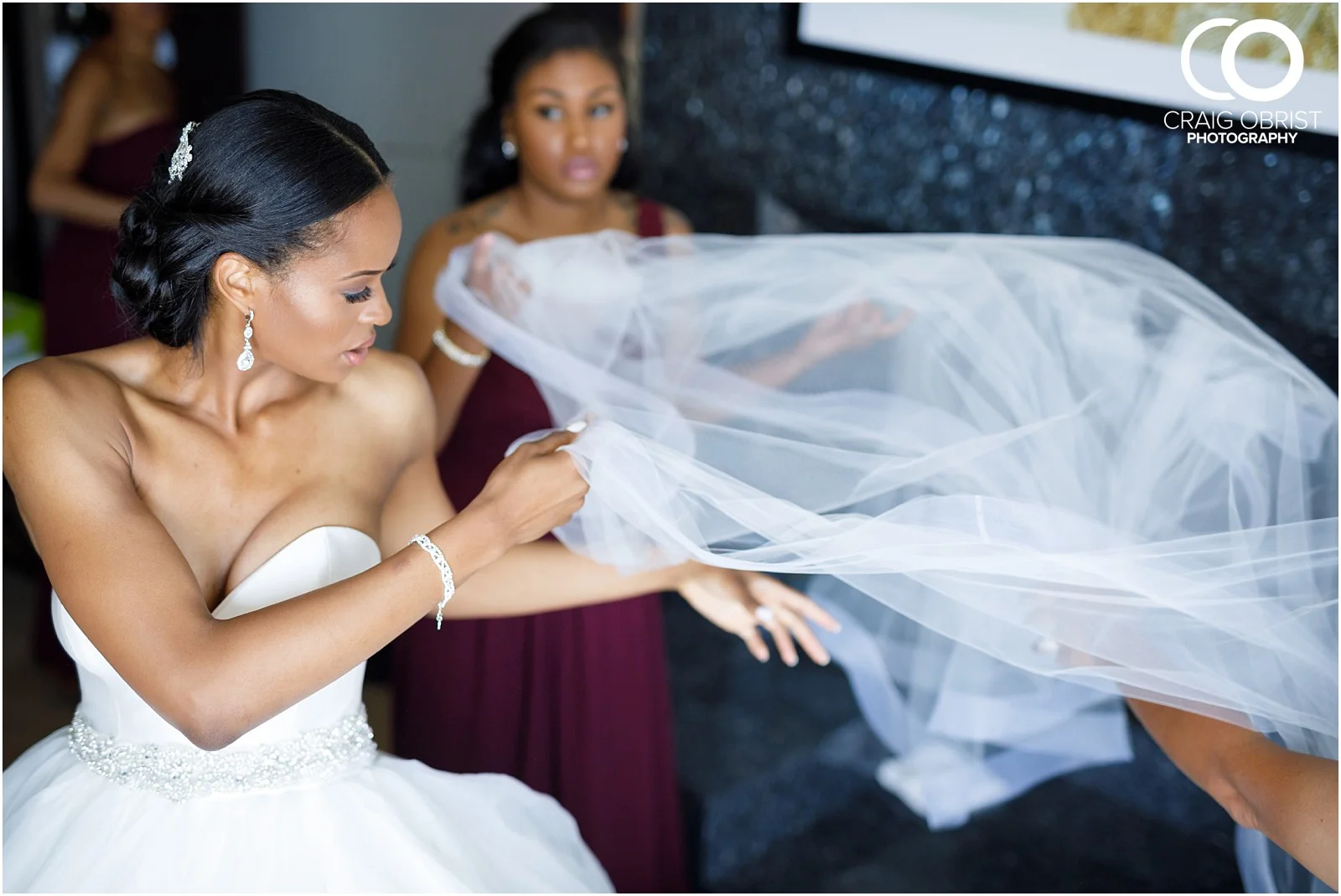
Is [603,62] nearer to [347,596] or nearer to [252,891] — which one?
[347,596]

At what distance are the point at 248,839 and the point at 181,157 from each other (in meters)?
0.69

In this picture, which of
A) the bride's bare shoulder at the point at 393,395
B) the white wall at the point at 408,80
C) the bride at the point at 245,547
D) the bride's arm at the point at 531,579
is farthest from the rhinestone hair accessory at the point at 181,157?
the white wall at the point at 408,80

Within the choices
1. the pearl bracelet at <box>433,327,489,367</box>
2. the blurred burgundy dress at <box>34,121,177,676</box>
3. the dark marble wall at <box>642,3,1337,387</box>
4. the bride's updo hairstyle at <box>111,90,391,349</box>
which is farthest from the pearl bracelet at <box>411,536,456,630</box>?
the blurred burgundy dress at <box>34,121,177,676</box>

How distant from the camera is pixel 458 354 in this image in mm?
1974

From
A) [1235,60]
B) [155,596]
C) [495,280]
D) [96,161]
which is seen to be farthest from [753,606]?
[96,161]

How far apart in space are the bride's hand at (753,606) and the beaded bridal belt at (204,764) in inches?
19.9

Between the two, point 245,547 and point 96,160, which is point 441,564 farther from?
point 96,160

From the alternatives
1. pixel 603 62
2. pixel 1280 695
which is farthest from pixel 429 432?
pixel 1280 695

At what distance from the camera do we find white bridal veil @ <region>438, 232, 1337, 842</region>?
1.33 m

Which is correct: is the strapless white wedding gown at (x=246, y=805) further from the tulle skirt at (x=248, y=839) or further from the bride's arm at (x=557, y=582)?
the bride's arm at (x=557, y=582)

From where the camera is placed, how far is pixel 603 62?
208 centimetres

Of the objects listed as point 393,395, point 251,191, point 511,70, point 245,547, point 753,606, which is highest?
point 511,70

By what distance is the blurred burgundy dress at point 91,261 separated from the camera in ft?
9.62

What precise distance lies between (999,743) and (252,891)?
122 cm
